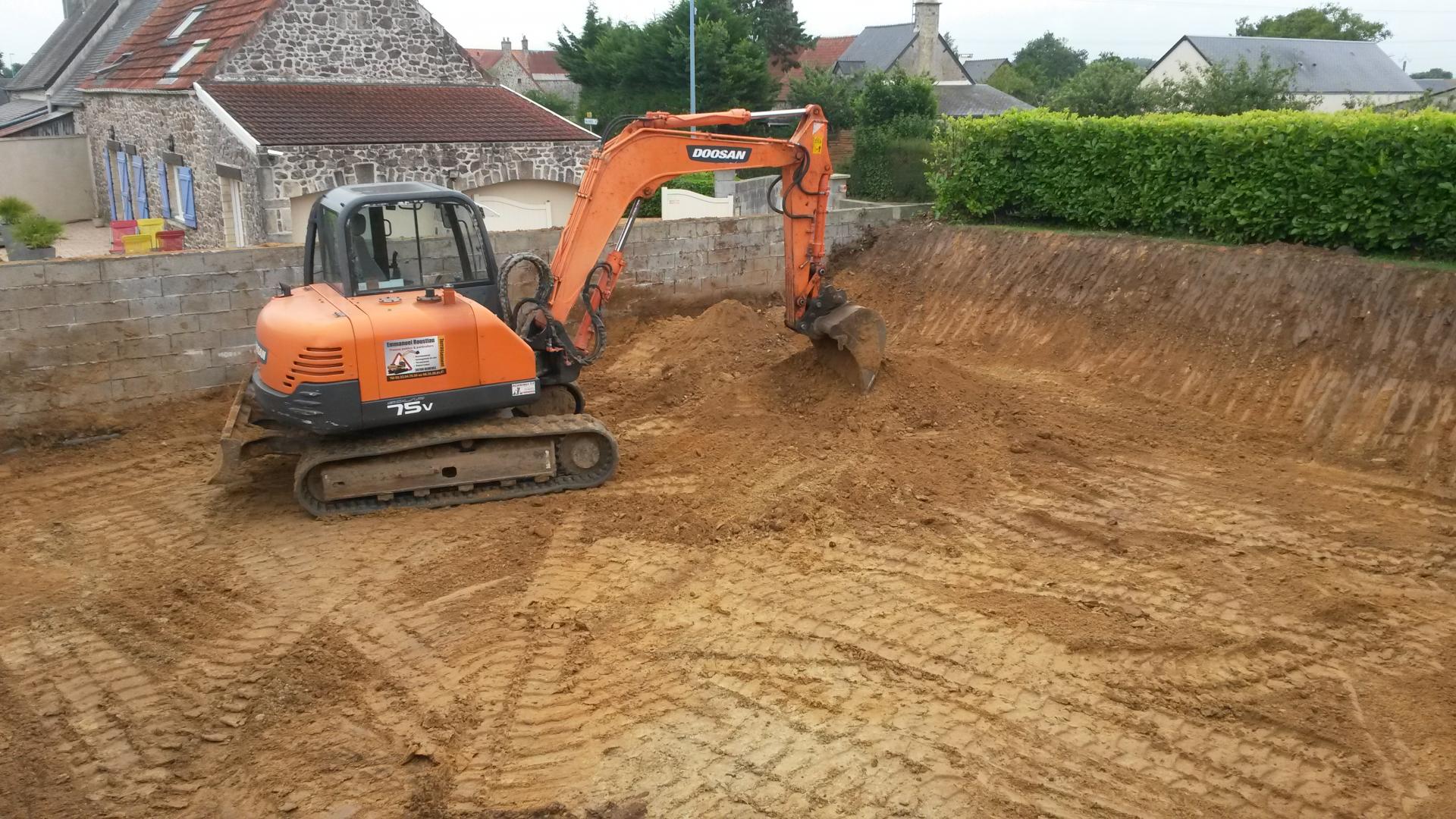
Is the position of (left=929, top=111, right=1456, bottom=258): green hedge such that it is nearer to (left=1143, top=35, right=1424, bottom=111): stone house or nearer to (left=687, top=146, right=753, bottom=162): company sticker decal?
(left=687, top=146, right=753, bottom=162): company sticker decal

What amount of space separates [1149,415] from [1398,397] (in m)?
2.12

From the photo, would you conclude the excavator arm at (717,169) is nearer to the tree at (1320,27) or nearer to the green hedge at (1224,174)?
the green hedge at (1224,174)

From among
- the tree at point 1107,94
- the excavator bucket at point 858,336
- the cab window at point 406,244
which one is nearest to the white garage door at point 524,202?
the excavator bucket at point 858,336

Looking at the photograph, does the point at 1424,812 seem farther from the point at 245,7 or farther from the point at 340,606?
the point at 245,7

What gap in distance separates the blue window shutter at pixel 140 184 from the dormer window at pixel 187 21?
8.09 ft

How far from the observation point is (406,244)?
8.21 m

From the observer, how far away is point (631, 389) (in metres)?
11.0

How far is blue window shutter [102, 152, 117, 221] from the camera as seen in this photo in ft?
77.0

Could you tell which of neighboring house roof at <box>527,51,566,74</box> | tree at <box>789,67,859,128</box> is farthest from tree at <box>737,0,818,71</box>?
neighboring house roof at <box>527,51,566,74</box>

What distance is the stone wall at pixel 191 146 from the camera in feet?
54.0

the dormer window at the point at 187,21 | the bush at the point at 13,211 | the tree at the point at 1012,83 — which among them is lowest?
the bush at the point at 13,211

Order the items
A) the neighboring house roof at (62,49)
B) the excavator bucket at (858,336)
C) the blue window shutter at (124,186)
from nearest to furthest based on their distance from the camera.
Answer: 1. the excavator bucket at (858,336)
2. the blue window shutter at (124,186)
3. the neighboring house roof at (62,49)

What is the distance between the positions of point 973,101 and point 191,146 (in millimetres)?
26118

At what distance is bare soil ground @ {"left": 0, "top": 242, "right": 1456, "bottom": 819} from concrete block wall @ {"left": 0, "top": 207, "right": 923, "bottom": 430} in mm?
441
